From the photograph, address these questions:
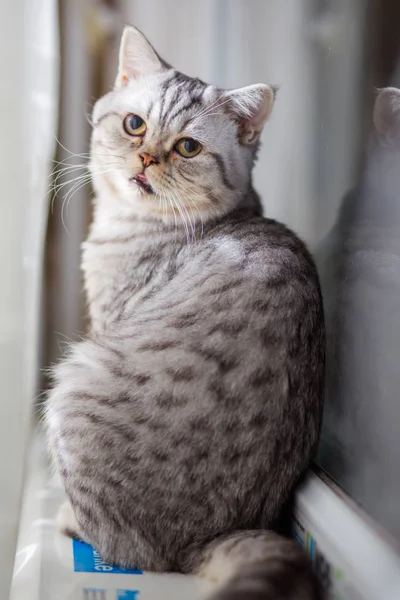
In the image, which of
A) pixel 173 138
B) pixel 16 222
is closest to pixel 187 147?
pixel 173 138

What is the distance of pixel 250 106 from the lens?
4.54 feet

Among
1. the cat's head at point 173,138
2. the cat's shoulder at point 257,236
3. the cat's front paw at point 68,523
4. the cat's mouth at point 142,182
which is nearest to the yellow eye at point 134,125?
the cat's head at point 173,138

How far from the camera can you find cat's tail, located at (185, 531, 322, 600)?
33.2 inches

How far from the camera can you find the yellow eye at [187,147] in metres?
1.39

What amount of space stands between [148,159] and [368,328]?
1.89 feet

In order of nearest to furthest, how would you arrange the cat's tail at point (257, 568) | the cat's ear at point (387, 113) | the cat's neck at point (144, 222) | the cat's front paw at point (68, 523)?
the cat's tail at point (257, 568)
the cat's ear at point (387, 113)
the cat's front paw at point (68, 523)
the cat's neck at point (144, 222)

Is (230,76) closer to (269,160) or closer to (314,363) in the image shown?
(269,160)

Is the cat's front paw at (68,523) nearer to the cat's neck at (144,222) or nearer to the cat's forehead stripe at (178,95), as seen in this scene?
→ the cat's neck at (144,222)

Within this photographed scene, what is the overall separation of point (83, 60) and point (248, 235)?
683 mm

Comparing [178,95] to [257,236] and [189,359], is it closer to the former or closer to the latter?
[257,236]

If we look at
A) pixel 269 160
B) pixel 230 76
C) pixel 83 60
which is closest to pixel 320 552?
pixel 269 160

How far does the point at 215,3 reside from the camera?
138 centimetres

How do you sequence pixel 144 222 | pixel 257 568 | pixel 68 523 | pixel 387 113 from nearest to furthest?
pixel 257 568
pixel 387 113
pixel 68 523
pixel 144 222

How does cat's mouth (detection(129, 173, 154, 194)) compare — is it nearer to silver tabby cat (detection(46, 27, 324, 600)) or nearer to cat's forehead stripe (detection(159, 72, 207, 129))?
silver tabby cat (detection(46, 27, 324, 600))
